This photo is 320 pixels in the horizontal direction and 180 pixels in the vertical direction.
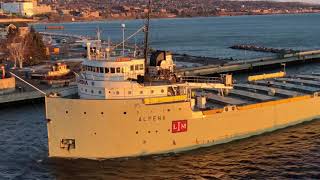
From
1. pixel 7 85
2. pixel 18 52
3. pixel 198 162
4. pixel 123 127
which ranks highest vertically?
pixel 123 127

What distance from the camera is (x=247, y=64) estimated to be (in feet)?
199

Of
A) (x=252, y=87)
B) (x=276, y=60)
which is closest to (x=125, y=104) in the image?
(x=252, y=87)

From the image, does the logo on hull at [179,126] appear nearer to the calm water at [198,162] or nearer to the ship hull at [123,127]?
the ship hull at [123,127]

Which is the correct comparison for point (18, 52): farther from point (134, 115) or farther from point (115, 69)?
point (134, 115)

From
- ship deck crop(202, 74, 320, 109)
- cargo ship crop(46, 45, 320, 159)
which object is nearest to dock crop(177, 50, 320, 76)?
ship deck crop(202, 74, 320, 109)

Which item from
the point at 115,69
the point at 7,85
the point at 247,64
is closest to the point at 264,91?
the point at 115,69

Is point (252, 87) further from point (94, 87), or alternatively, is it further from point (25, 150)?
point (25, 150)

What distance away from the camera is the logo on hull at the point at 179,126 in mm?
24594

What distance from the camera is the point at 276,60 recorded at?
64.6m

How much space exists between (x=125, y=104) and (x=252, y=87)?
1290 centimetres

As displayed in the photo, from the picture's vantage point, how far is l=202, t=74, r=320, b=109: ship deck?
29328 millimetres

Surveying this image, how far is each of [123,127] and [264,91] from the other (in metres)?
12.4

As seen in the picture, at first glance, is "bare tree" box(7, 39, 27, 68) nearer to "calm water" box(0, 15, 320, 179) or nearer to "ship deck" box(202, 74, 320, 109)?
"calm water" box(0, 15, 320, 179)

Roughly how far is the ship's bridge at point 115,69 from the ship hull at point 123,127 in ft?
6.22
